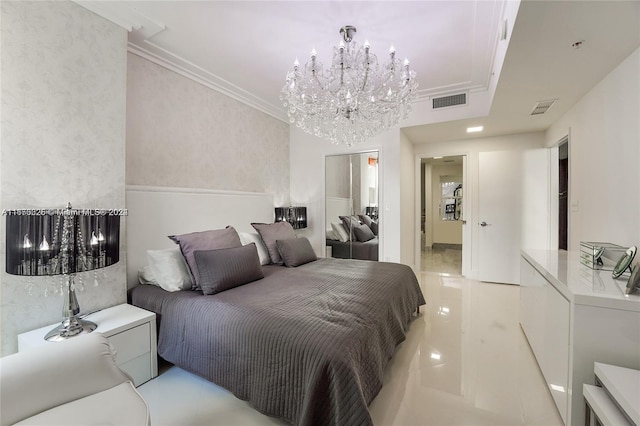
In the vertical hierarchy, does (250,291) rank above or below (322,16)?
below

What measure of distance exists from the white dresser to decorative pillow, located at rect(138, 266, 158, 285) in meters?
2.84

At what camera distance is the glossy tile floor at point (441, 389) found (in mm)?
1613

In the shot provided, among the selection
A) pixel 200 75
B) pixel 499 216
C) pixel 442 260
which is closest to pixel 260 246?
pixel 200 75

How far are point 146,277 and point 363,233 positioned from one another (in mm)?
2892

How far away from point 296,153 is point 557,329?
3938mm

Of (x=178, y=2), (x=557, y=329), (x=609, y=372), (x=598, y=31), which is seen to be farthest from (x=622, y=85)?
(x=178, y=2)

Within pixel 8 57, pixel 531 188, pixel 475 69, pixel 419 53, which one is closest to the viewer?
pixel 8 57

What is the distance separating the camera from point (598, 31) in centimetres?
165

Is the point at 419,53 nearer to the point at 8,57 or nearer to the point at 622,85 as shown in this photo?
the point at 622,85

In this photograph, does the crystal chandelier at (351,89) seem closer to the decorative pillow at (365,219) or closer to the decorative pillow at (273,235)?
the decorative pillow at (273,235)

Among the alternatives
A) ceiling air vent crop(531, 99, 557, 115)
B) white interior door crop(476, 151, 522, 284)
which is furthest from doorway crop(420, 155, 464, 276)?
ceiling air vent crop(531, 99, 557, 115)

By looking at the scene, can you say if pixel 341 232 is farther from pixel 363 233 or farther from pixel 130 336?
pixel 130 336

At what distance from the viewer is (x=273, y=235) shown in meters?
3.21

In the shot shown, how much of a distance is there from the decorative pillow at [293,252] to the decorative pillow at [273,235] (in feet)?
0.25
